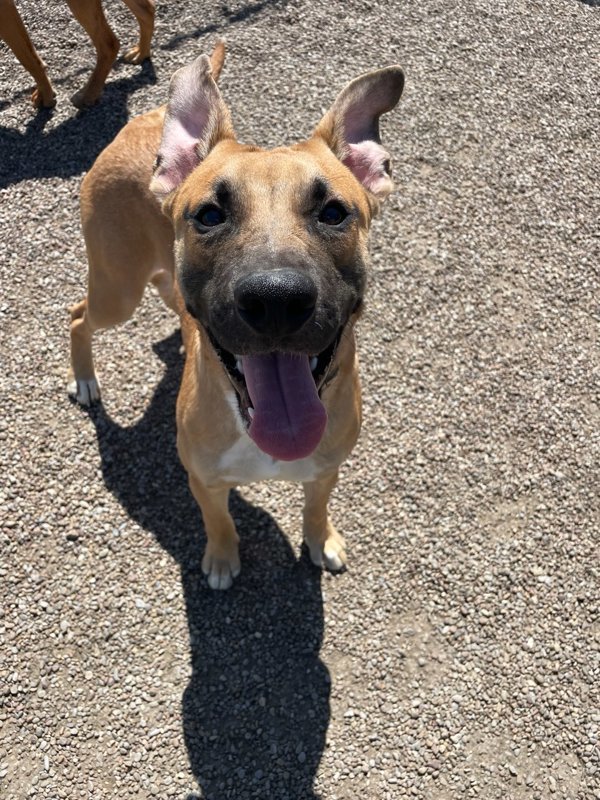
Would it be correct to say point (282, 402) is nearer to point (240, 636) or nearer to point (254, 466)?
point (254, 466)

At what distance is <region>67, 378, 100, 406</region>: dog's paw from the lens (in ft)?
17.0

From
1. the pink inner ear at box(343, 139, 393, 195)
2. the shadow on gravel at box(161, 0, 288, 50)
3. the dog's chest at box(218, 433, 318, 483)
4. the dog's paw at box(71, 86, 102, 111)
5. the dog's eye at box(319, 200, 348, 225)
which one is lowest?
the dog's chest at box(218, 433, 318, 483)

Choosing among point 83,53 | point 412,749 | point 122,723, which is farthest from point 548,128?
point 122,723

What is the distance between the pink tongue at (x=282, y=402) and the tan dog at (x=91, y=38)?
5.45 m

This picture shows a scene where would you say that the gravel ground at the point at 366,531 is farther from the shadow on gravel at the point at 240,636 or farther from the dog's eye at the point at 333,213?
the dog's eye at the point at 333,213

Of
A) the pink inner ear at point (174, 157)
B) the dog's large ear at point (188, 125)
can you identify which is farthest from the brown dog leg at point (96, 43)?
the pink inner ear at point (174, 157)

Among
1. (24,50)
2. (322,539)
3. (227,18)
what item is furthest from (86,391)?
(227,18)

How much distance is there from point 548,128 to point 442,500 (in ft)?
15.2

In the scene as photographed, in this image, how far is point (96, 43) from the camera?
6.85m

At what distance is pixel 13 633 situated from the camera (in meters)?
4.33

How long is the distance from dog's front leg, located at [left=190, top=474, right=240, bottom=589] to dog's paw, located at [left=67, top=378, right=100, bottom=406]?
4.84ft

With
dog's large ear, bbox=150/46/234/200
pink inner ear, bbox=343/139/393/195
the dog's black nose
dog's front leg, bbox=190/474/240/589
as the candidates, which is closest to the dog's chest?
dog's front leg, bbox=190/474/240/589

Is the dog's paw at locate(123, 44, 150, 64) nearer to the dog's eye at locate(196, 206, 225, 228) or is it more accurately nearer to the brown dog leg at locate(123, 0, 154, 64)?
the brown dog leg at locate(123, 0, 154, 64)

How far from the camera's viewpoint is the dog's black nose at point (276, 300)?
2445 millimetres
